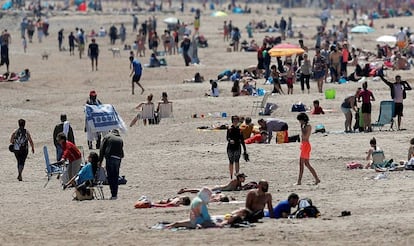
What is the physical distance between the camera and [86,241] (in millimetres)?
14719

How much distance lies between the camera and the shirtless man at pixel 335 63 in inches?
1359

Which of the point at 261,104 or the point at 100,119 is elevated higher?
the point at 100,119

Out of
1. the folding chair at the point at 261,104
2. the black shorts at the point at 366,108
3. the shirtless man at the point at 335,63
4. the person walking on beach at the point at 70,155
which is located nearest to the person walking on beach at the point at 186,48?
the shirtless man at the point at 335,63

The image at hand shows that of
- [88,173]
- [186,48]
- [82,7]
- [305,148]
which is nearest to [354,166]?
[305,148]

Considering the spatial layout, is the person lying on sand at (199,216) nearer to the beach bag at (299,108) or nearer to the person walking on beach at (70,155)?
the person walking on beach at (70,155)

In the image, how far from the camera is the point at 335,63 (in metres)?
34.8

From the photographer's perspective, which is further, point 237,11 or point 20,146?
point 237,11

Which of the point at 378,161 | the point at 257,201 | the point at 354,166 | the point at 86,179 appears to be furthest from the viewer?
the point at 354,166

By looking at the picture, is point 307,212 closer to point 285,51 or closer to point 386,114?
point 386,114

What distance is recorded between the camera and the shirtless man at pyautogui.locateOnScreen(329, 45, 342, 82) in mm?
34531

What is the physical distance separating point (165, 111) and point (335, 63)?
7739mm

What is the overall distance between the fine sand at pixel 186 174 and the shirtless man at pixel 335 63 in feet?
2.43

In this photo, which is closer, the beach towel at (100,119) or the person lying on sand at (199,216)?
the person lying on sand at (199,216)

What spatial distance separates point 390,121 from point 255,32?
38.0 meters
